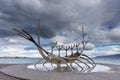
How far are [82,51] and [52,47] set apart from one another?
7.17 ft

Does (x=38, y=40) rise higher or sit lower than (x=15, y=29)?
lower

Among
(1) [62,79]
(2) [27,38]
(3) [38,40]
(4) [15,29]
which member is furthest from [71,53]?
(1) [62,79]

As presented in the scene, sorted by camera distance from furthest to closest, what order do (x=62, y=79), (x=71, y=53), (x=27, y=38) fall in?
(x=71, y=53), (x=27, y=38), (x=62, y=79)

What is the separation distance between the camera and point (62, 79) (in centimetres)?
602

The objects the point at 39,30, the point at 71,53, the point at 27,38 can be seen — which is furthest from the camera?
the point at 71,53

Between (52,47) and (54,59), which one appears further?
(52,47)

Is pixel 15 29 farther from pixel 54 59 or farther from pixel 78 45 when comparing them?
pixel 78 45

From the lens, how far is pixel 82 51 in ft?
36.1


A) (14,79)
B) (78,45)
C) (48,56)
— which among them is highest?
(78,45)

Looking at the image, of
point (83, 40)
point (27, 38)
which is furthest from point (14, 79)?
point (83, 40)

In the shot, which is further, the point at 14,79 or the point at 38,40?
the point at 38,40

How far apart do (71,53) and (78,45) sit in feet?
2.47

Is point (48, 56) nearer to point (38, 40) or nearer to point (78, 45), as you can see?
point (38, 40)

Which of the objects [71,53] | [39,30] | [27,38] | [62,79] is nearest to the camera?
[62,79]
